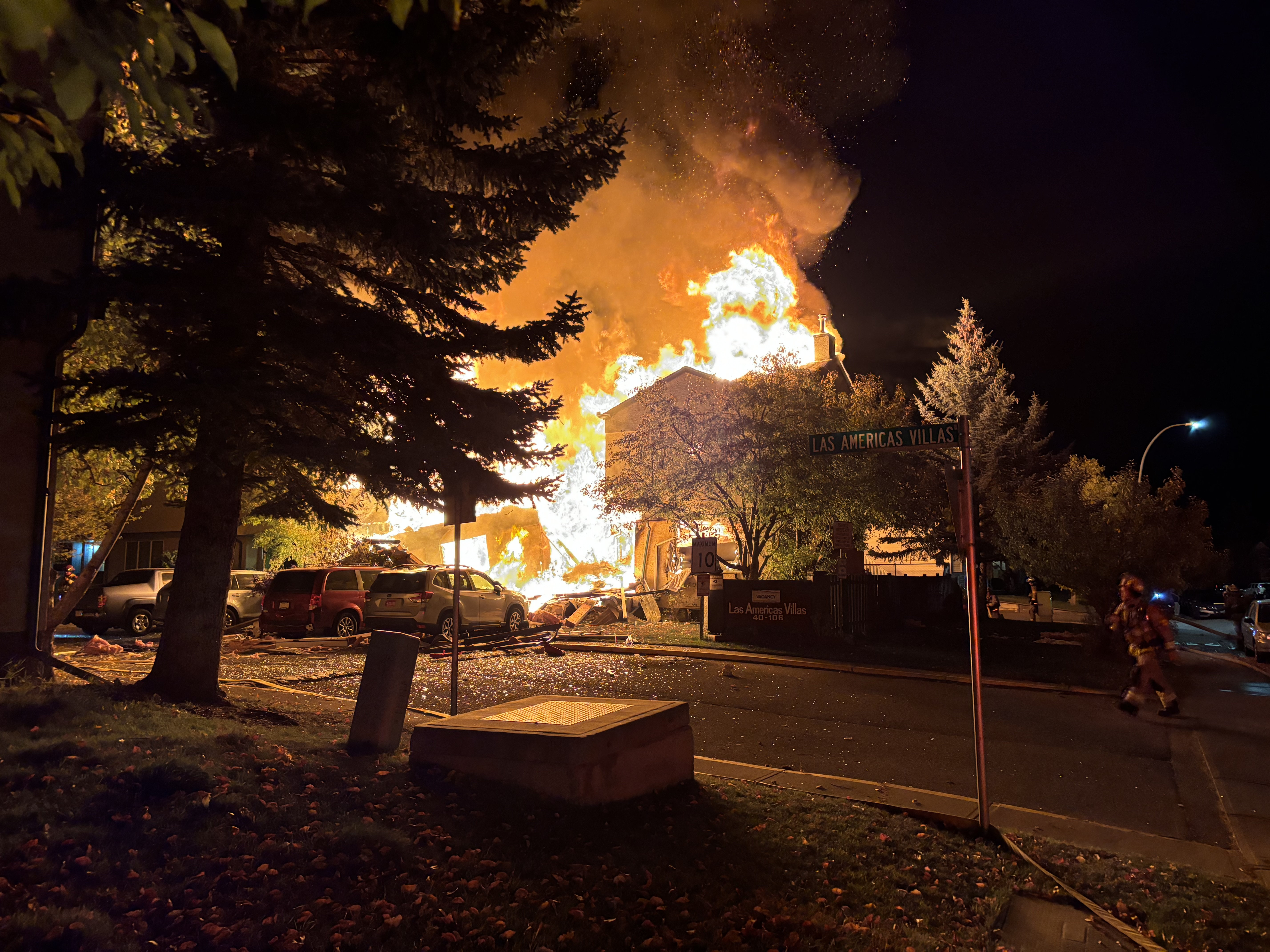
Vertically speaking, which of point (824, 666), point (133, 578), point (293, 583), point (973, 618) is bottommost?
point (824, 666)

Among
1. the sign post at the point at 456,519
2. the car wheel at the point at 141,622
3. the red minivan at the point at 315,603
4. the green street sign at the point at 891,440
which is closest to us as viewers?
the green street sign at the point at 891,440

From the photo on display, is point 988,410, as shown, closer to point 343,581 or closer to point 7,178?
point 343,581

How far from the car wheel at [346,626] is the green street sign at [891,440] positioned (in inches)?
599

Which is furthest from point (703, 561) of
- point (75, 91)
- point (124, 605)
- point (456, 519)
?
point (75, 91)

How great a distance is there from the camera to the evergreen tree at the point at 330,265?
703cm

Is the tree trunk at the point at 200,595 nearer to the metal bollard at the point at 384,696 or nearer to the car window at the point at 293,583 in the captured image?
the metal bollard at the point at 384,696

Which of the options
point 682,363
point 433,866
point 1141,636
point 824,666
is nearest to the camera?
point 433,866

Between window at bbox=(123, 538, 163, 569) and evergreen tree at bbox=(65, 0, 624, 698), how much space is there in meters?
28.3

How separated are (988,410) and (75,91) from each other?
39567 millimetres

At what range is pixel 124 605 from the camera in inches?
749

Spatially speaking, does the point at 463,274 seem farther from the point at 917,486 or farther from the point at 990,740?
the point at 917,486

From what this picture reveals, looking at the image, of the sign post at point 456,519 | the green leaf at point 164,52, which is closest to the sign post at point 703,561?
the sign post at point 456,519

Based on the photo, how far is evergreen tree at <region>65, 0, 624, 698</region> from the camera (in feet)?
23.1

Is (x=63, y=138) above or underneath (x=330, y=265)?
underneath
